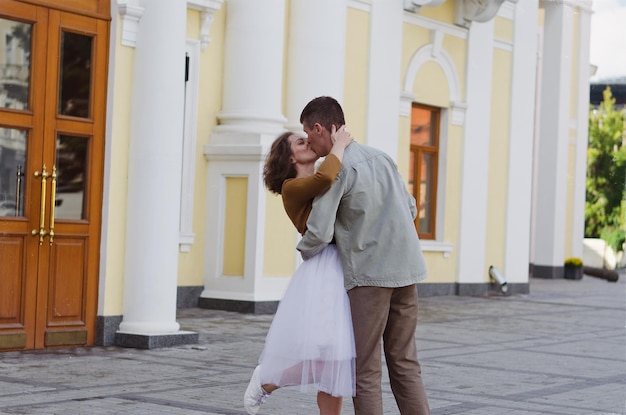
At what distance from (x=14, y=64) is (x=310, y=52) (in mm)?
6076

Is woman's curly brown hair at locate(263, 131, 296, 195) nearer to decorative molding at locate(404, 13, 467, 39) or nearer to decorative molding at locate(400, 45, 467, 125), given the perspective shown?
decorative molding at locate(400, 45, 467, 125)

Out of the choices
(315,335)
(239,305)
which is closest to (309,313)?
(315,335)

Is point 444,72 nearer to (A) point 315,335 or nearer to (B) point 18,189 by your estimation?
(B) point 18,189

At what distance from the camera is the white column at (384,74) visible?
18.2m

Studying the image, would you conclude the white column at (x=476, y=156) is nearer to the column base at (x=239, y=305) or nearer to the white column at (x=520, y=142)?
the white column at (x=520, y=142)

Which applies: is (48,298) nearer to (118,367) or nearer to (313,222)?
(118,367)

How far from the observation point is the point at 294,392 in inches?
359

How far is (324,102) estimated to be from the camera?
6156mm

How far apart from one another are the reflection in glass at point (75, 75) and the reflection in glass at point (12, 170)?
22.4 inches

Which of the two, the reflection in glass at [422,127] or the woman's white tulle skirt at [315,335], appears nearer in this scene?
the woman's white tulle skirt at [315,335]

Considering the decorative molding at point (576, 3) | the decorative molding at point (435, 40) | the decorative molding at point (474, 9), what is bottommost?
the decorative molding at point (435, 40)

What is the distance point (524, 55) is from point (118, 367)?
1355cm

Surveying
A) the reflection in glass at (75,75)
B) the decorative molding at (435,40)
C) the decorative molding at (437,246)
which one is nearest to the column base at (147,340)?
the reflection in glass at (75,75)

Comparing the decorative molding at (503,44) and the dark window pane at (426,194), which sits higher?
the decorative molding at (503,44)
